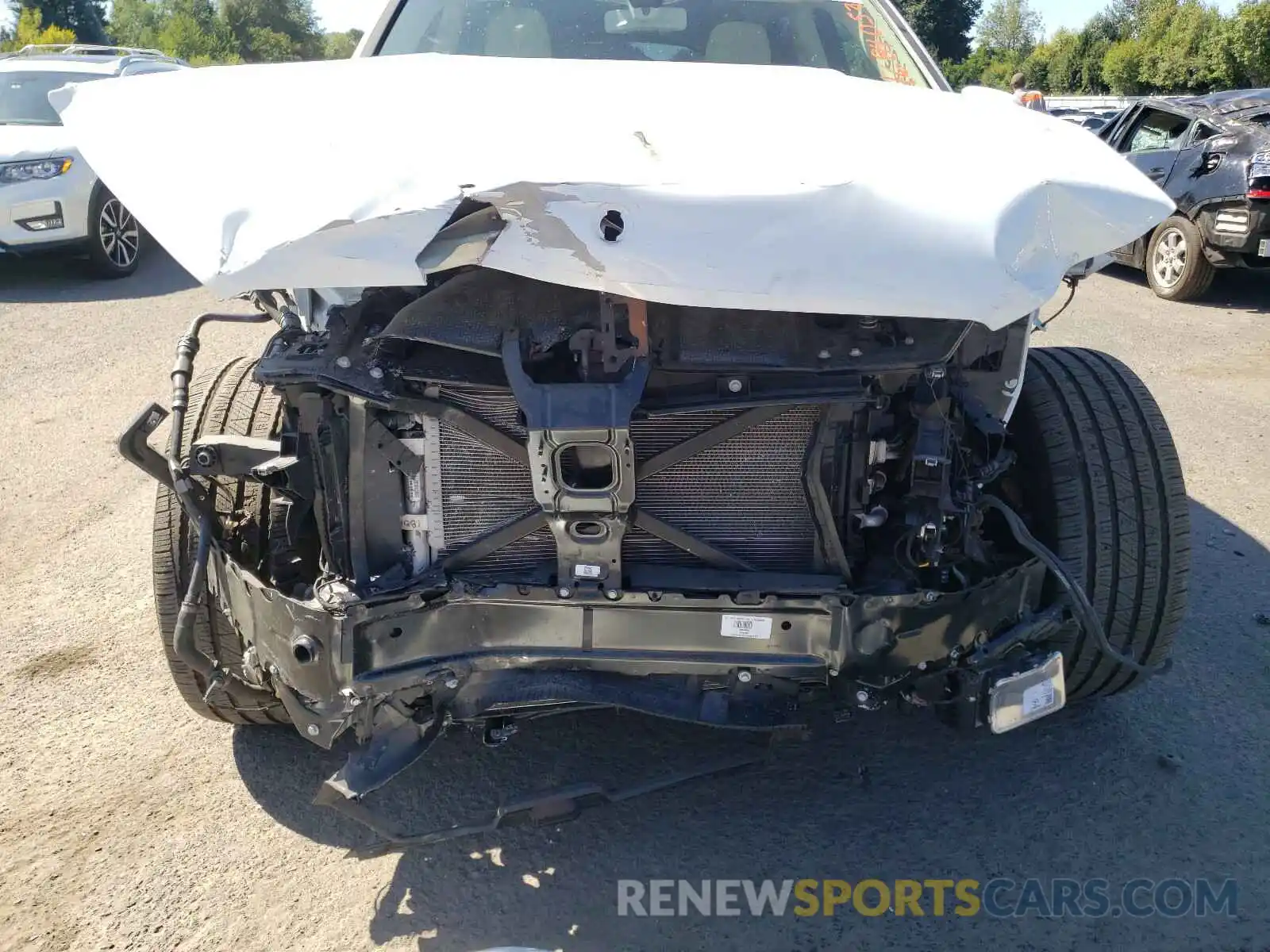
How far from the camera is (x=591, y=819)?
246 centimetres

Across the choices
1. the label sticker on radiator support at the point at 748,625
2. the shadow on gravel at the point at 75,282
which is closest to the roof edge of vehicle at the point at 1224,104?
the label sticker on radiator support at the point at 748,625

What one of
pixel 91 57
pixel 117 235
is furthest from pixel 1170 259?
pixel 91 57

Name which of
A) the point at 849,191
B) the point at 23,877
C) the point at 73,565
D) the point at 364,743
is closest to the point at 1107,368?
the point at 849,191

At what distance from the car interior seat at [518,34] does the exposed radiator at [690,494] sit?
1.66 meters

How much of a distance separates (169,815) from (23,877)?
32 cm

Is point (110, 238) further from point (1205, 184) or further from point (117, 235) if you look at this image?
point (1205, 184)

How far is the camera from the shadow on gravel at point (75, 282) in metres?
7.89

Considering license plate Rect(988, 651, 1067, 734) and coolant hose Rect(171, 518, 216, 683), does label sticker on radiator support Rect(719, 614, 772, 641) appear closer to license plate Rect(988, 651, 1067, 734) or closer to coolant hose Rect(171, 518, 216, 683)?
license plate Rect(988, 651, 1067, 734)

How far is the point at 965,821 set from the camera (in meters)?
2.43

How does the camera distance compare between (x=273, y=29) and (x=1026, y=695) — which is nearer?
(x=1026, y=695)

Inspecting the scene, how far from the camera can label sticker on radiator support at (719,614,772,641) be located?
2049 mm

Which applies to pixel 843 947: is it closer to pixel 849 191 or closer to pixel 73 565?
pixel 849 191

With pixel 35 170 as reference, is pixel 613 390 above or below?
above

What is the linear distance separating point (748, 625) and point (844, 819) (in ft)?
2.37
